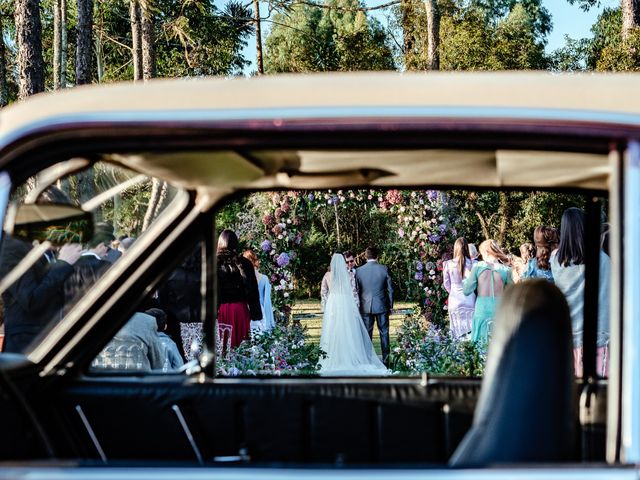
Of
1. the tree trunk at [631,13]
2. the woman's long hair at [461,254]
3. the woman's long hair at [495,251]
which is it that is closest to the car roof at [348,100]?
the woman's long hair at [495,251]

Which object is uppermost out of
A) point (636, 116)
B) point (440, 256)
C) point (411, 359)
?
point (636, 116)

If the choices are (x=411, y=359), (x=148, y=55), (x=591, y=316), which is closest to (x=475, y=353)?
(x=411, y=359)

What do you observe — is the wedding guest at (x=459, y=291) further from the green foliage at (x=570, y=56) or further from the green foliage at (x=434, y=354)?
the green foliage at (x=570, y=56)

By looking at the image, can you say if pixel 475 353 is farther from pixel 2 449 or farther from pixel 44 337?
pixel 2 449

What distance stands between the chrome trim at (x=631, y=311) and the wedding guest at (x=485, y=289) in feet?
26.3

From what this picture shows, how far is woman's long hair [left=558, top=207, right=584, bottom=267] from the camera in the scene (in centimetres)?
651

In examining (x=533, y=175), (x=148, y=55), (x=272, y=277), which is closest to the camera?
(x=533, y=175)

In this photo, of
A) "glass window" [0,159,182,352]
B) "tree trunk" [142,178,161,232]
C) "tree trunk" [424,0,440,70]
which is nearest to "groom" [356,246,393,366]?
"glass window" [0,159,182,352]

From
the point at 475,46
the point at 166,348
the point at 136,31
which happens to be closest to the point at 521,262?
the point at 166,348

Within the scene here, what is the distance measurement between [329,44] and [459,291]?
4604 centimetres

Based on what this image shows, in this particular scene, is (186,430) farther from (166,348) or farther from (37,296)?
(166,348)

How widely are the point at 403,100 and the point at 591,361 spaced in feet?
5.65

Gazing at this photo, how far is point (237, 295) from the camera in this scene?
36.6 feet

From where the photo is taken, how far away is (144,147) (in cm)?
204
